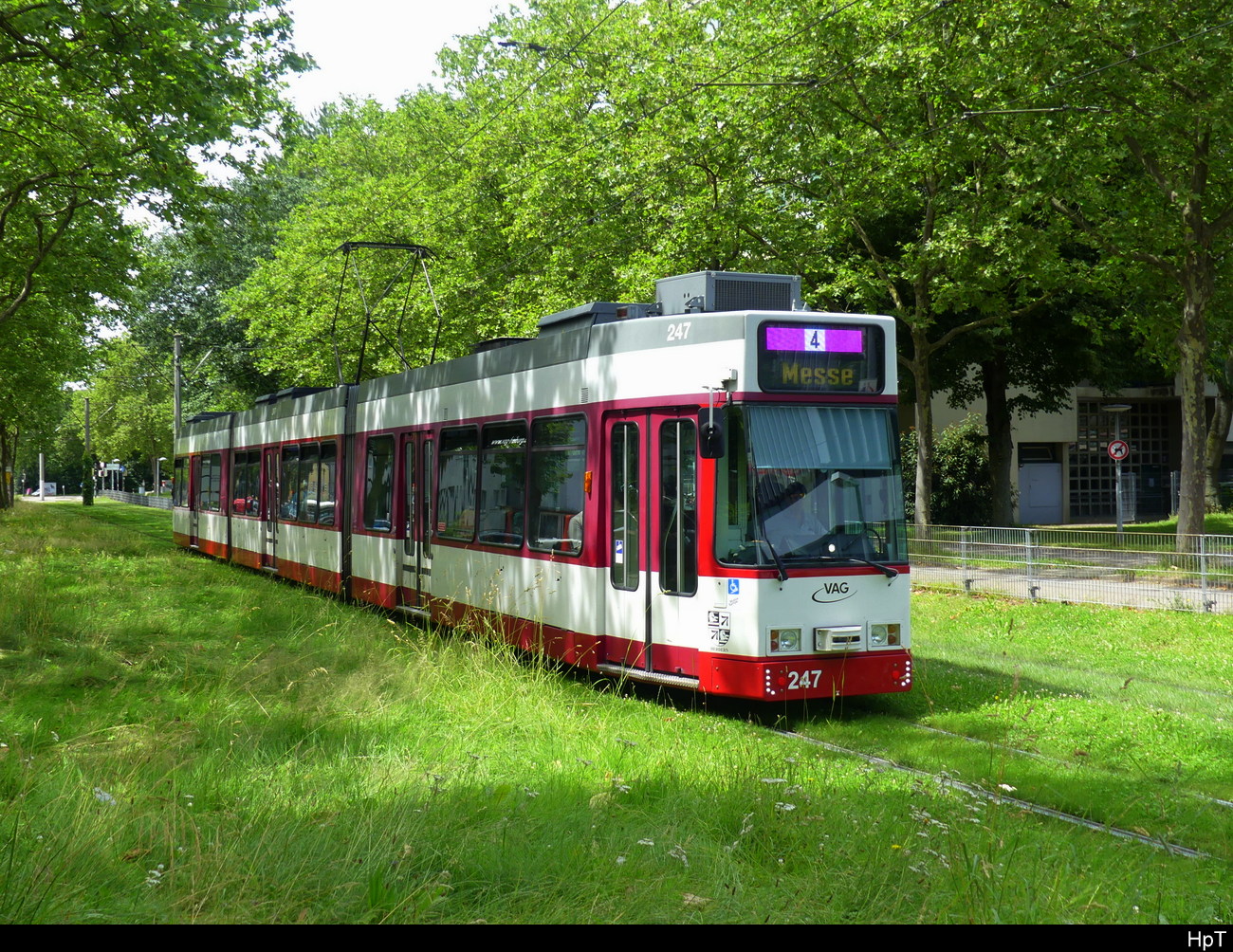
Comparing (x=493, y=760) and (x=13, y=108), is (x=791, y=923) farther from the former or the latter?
(x=13, y=108)

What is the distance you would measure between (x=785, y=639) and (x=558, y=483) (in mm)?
2912

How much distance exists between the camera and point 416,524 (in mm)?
14070

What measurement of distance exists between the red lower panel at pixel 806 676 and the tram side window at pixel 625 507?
111cm

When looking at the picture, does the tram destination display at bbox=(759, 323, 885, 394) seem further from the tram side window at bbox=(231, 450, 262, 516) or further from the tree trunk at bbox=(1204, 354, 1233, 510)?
the tree trunk at bbox=(1204, 354, 1233, 510)

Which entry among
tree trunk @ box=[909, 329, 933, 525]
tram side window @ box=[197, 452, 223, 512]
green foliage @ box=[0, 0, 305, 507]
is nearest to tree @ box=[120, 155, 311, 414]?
tram side window @ box=[197, 452, 223, 512]

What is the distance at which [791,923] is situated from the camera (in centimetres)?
421

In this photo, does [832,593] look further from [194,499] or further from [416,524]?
[194,499]

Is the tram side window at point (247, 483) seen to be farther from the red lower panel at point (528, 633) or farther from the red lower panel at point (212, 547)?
the red lower panel at point (528, 633)

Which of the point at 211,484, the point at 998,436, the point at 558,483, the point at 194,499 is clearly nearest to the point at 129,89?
the point at 558,483

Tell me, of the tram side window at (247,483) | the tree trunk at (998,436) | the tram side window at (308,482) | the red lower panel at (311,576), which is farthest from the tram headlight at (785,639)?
the tree trunk at (998,436)

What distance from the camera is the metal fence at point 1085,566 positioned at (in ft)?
52.3

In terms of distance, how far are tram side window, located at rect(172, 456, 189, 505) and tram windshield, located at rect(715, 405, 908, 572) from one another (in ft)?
74.1

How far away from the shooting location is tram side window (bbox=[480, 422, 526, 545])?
11.4m

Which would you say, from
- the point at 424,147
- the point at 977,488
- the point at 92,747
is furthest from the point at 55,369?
the point at 92,747
